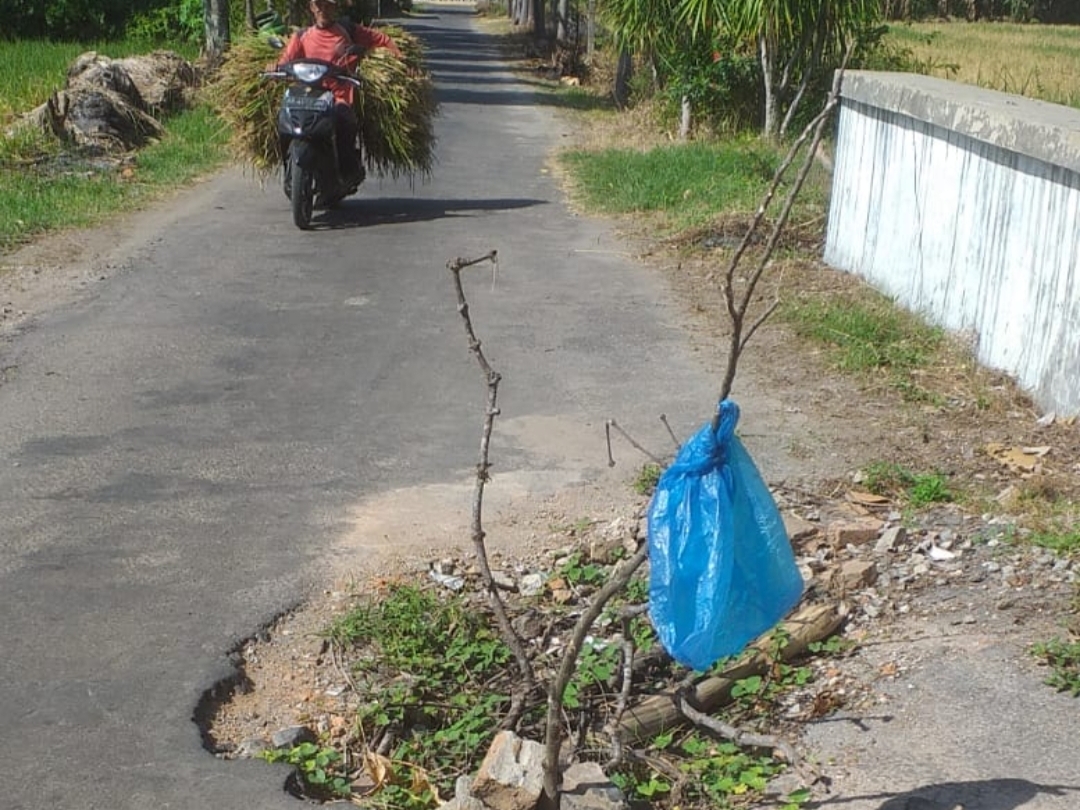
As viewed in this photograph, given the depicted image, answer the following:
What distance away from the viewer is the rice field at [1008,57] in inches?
811

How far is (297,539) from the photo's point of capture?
5.46 m

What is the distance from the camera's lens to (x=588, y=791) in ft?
11.8

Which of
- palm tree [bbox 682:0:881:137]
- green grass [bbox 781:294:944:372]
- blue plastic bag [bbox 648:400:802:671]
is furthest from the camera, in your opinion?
palm tree [bbox 682:0:881:137]

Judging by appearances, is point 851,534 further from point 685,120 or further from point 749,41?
point 685,120

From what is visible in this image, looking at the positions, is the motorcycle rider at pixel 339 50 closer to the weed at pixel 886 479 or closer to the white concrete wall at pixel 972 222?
the white concrete wall at pixel 972 222

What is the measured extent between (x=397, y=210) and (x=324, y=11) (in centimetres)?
192

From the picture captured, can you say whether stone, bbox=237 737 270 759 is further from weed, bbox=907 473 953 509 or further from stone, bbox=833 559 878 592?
weed, bbox=907 473 953 509

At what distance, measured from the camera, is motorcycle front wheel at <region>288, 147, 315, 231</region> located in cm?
1132

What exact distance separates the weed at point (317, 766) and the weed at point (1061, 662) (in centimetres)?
195

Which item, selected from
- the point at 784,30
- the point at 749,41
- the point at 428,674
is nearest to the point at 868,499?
the point at 428,674

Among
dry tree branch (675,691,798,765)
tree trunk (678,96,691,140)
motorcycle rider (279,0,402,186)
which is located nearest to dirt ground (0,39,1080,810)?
dry tree branch (675,691,798,765)

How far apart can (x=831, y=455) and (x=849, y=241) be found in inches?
151

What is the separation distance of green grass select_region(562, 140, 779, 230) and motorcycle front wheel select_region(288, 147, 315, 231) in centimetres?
273

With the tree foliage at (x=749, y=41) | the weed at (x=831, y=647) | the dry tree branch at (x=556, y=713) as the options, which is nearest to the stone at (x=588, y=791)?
the dry tree branch at (x=556, y=713)
